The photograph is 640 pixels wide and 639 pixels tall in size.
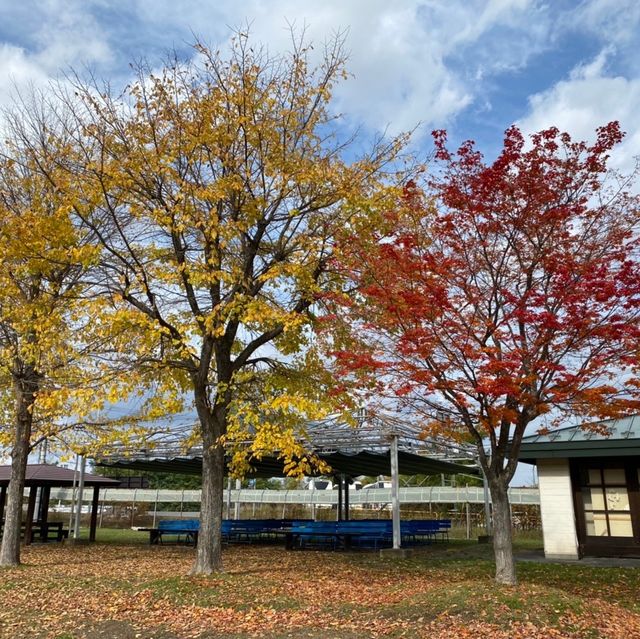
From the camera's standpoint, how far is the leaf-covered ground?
6.50m

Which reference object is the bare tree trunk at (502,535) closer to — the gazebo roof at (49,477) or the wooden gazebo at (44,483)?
the wooden gazebo at (44,483)

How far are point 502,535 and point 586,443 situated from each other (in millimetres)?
5915

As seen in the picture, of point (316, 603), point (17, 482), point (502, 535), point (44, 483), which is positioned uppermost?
point (17, 482)

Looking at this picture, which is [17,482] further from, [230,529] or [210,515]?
[230,529]

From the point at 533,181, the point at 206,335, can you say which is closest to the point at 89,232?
the point at 206,335

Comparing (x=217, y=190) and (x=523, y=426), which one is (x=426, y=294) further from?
(x=217, y=190)

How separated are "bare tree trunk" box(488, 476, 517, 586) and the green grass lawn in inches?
9.5

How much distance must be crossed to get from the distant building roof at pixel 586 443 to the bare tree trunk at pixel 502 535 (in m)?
4.73

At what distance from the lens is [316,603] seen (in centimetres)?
799

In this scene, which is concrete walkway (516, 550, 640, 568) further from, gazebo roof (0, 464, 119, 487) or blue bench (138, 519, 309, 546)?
gazebo roof (0, 464, 119, 487)

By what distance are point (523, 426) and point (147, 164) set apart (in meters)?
7.31

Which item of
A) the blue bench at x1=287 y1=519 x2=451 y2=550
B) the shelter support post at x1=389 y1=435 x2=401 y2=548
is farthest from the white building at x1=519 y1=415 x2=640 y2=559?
the blue bench at x1=287 y1=519 x2=451 y2=550

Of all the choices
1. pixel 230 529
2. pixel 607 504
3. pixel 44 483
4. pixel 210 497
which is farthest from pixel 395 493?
pixel 44 483

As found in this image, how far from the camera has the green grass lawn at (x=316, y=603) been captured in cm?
651
